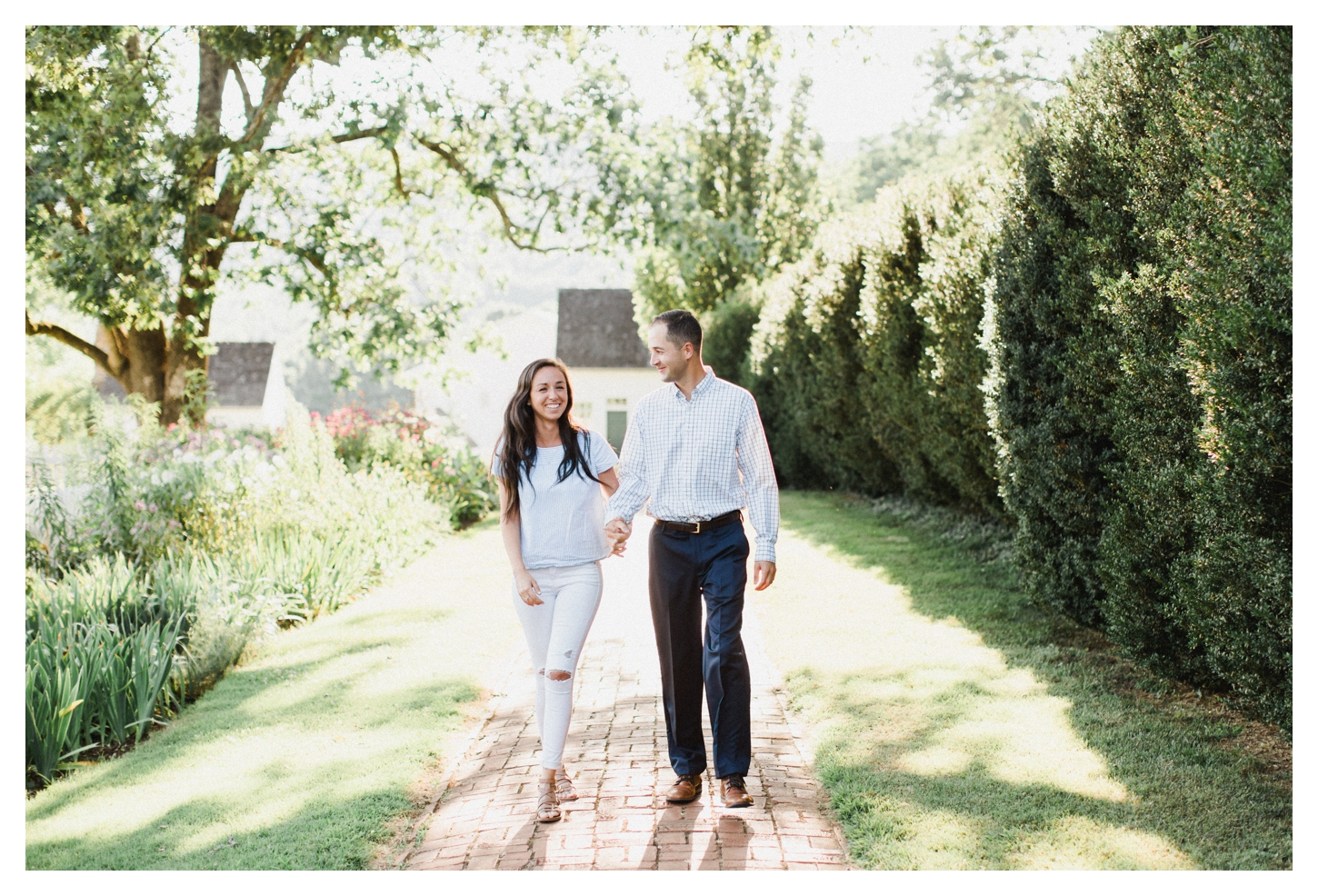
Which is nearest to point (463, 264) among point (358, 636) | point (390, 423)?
point (390, 423)

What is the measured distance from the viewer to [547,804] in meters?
3.97

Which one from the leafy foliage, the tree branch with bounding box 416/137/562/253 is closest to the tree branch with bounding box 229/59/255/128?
the tree branch with bounding box 416/137/562/253

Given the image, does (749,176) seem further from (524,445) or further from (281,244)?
→ (524,445)

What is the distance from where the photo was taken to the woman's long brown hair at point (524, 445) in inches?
164

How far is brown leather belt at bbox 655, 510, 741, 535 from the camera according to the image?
4035mm

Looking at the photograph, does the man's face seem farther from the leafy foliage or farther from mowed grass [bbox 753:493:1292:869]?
the leafy foliage

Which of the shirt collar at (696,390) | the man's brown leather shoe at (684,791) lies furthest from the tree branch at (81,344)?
the man's brown leather shoe at (684,791)

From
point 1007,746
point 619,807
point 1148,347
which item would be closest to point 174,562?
point 619,807

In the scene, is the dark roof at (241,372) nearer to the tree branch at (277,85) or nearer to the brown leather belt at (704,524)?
the tree branch at (277,85)

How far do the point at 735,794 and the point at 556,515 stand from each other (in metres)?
1.38

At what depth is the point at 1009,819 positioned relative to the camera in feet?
12.8

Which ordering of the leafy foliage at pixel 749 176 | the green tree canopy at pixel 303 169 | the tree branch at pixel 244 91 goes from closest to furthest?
the green tree canopy at pixel 303 169 < the tree branch at pixel 244 91 < the leafy foliage at pixel 749 176

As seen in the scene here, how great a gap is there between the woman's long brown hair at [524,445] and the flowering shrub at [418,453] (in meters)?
10.4
